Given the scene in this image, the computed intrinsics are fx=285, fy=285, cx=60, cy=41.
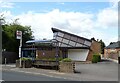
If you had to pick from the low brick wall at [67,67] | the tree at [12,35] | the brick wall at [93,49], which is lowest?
Answer: the low brick wall at [67,67]

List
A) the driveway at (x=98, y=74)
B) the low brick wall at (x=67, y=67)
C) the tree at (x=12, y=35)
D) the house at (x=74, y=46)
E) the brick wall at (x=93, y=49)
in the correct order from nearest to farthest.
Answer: the driveway at (x=98, y=74), the low brick wall at (x=67, y=67), the tree at (x=12, y=35), the house at (x=74, y=46), the brick wall at (x=93, y=49)

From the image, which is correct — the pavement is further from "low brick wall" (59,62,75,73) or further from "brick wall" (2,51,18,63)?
"brick wall" (2,51,18,63)

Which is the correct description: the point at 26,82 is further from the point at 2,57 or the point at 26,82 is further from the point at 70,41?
the point at 70,41

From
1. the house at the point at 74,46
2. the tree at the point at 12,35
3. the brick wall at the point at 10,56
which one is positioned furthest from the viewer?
the house at the point at 74,46

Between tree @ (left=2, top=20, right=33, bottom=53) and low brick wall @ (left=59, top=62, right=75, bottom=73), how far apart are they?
22.6 meters

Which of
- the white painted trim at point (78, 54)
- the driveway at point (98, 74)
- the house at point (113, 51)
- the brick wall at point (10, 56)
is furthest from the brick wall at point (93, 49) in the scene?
the driveway at point (98, 74)

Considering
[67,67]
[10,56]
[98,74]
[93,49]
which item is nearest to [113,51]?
[93,49]

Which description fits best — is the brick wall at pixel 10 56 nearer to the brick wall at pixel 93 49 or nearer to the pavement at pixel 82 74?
the brick wall at pixel 93 49

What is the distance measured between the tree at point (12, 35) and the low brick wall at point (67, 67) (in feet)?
74.1

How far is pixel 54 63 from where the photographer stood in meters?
28.0

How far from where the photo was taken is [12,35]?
48.9m

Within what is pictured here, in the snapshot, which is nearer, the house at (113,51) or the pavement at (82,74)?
the pavement at (82,74)

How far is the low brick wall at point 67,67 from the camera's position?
24422 millimetres

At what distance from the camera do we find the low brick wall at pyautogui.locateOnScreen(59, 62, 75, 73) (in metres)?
24.4
